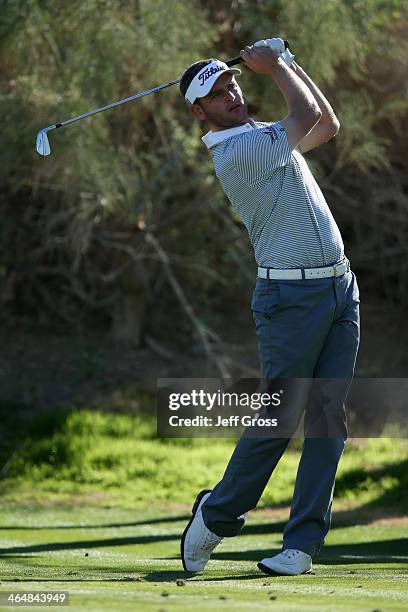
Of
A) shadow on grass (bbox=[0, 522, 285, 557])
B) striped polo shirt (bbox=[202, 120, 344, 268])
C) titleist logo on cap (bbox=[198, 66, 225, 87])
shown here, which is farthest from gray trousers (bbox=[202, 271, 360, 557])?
shadow on grass (bbox=[0, 522, 285, 557])

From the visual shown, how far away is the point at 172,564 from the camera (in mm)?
5262

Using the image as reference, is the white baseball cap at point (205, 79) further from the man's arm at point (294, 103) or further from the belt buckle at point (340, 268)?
the belt buckle at point (340, 268)

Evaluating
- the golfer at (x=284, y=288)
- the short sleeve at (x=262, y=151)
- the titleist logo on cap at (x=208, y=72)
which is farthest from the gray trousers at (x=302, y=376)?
the titleist logo on cap at (x=208, y=72)

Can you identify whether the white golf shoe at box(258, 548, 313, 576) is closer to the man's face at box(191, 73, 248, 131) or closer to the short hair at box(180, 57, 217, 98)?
the man's face at box(191, 73, 248, 131)

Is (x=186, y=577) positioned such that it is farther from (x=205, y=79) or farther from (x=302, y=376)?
(x=205, y=79)

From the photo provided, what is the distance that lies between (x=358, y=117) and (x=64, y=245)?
3.12m

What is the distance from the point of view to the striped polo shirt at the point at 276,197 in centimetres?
449

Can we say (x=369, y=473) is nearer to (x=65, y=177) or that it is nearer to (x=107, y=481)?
(x=107, y=481)

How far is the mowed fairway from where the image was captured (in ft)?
11.9

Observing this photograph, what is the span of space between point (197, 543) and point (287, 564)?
0.37 metres

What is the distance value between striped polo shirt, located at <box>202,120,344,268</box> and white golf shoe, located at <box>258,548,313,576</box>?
1.11 meters

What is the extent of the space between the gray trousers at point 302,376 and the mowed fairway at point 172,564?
9.2 inches

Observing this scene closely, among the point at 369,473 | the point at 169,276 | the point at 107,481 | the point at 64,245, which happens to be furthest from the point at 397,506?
the point at 64,245

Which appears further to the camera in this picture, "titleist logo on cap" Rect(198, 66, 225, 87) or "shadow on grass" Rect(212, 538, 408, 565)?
"shadow on grass" Rect(212, 538, 408, 565)
